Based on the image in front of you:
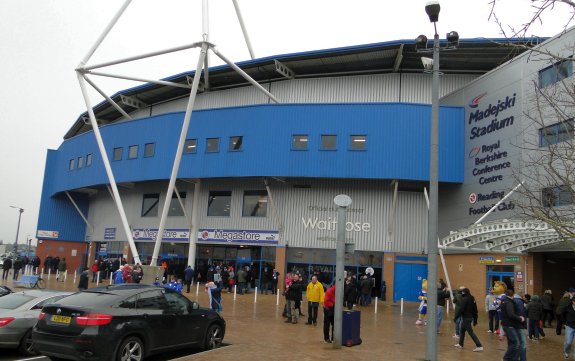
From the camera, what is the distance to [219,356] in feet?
35.2

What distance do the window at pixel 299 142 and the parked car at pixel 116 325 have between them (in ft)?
72.1

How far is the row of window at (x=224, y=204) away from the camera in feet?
115

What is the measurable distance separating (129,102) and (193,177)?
13295 mm

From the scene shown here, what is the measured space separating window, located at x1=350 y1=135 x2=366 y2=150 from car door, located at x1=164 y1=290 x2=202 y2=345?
21.8m

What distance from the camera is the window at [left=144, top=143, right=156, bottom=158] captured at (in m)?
37.1

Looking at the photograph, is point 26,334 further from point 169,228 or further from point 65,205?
point 65,205

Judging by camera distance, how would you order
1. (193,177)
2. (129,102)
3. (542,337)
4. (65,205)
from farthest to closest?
1. (65,205)
2. (129,102)
3. (193,177)
4. (542,337)

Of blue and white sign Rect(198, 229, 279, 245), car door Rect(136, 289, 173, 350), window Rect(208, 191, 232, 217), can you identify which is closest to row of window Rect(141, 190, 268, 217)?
window Rect(208, 191, 232, 217)

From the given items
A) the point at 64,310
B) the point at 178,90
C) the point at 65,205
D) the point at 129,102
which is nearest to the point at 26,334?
the point at 64,310

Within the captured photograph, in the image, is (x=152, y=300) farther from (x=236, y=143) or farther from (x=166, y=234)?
(x=166, y=234)

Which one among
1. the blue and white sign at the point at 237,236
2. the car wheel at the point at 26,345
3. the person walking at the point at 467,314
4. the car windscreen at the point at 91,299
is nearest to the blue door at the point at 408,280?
the blue and white sign at the point at 237,236

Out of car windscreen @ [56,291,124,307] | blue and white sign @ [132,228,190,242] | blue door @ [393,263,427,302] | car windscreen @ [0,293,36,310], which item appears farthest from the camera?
blue and white sign @ [132,228,190,242]

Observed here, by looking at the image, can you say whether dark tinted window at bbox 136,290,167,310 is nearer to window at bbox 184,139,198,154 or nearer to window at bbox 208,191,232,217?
window at bbox 208,191,232,217

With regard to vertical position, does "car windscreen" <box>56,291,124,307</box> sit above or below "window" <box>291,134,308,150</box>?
below
